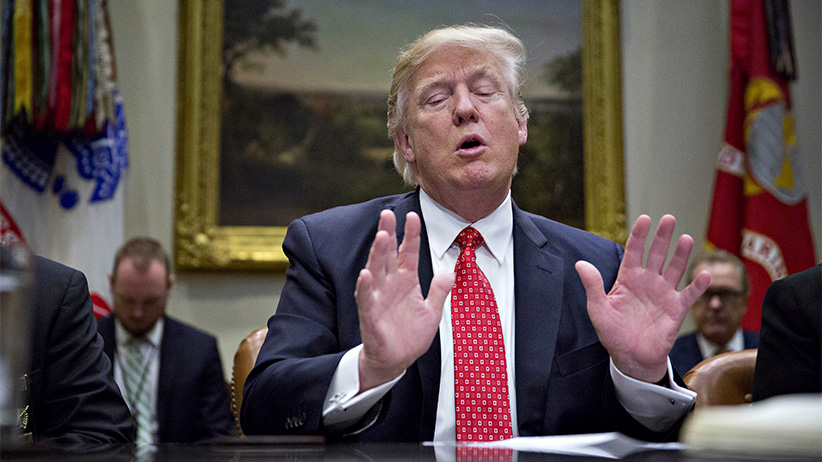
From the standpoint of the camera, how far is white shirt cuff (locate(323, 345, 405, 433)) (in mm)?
1557

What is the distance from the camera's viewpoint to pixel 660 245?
1.66 m

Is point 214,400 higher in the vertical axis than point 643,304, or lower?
lower

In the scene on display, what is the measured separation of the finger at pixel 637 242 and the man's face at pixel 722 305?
8.39 feet

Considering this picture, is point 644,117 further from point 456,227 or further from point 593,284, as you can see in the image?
point 593,284

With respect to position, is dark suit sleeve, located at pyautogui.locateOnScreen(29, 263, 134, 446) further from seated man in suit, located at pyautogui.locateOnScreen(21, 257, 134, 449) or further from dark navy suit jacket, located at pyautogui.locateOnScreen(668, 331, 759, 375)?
dark navy suit jacket, located at pyautogui.locateOnScreen(668, 331, 759, 375)

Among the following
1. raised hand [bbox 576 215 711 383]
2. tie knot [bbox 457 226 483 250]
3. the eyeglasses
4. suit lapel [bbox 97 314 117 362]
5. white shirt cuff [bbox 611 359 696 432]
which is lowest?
suit lapel [bbox 97 314 117 362]

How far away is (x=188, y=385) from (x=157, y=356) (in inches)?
9.5

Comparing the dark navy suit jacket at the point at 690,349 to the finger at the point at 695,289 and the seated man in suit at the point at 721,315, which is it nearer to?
the seated man in suit at the point at 721,315

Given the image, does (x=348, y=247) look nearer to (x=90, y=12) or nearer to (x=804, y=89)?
(x=90, y=12)

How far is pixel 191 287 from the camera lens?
448cm

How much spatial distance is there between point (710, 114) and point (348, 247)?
3625mm

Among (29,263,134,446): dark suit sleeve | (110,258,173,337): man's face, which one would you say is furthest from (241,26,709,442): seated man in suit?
(110,258,173,337): man's face

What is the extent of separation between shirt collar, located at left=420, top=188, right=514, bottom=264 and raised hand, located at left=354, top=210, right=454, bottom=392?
44 cm

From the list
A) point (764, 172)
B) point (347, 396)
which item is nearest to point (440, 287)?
point (347, 396)
